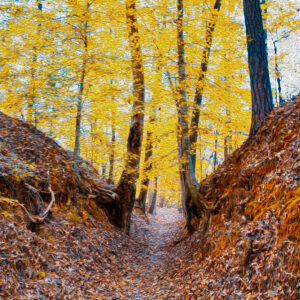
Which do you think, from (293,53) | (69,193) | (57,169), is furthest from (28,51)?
(293,53)

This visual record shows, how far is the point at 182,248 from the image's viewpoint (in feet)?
29.3

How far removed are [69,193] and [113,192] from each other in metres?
2.50

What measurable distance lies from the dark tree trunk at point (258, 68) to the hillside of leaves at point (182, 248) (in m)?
0.38

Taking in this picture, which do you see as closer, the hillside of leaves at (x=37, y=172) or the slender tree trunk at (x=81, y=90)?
the hillside of leaves at (x=37, y=172)

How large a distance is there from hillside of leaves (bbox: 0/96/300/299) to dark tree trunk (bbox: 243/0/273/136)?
1.23 ft

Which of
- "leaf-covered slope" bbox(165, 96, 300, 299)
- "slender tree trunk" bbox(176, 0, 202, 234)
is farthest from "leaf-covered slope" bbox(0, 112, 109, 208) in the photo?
"leaf-covered slope" bbox(165, 96, 300, 299)

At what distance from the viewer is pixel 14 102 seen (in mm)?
8109

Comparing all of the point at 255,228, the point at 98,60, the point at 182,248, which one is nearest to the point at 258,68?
the point at 255,228

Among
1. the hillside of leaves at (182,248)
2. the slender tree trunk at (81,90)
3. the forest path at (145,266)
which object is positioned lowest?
the forest path at (145,266)

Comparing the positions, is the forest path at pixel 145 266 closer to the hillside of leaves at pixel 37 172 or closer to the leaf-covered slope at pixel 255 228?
the leaf-covered slope at pixel 255 228

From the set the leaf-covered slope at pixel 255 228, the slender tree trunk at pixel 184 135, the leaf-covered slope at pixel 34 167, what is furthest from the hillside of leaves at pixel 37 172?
the leaf-covered slope at pixel 255 228

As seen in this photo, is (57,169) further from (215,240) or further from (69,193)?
(215,240)

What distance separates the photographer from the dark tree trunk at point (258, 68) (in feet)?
23.0

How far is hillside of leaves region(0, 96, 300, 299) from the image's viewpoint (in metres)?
4.00
